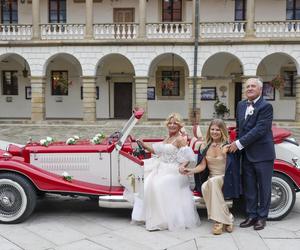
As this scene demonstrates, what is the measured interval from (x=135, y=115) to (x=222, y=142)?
1247mm

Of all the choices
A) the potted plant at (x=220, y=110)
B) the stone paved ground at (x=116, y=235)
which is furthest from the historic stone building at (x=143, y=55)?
the stone paved ground at (x=116, y=235)

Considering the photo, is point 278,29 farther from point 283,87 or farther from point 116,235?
point 116,235

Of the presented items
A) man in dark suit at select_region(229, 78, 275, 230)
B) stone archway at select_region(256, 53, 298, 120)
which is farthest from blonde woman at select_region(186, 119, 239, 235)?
stone archway at select_region(256, 53, 298, 120)

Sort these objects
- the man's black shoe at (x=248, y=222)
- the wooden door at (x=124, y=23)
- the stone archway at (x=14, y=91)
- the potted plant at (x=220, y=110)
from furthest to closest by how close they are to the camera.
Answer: the stone archway at (x=14, y=91) → the potted plant at (x=220, y=110) → the wooden door at (x=124, y=23) → the man's black shoe at (x=248, y=222)

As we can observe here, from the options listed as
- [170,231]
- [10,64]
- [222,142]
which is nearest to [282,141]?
[222,142]

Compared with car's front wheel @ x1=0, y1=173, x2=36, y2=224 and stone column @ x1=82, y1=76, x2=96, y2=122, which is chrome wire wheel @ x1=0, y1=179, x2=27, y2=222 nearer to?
car's front wheel @ x1=0, y1=173, x2=36, y2=224

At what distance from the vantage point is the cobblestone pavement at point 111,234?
15.7 ft

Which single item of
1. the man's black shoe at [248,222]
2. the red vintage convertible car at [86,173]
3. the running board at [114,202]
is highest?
the red vintage convertible car at [86,173]

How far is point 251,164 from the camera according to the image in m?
5.42

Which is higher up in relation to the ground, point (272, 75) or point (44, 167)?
point (272, 75)

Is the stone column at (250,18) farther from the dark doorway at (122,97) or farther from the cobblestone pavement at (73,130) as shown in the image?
the dark doorway at (122,97)

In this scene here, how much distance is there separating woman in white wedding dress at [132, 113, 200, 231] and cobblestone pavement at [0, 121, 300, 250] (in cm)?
14

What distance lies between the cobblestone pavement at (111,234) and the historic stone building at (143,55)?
54.2 ft

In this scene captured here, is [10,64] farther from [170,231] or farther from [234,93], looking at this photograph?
[170,231]
